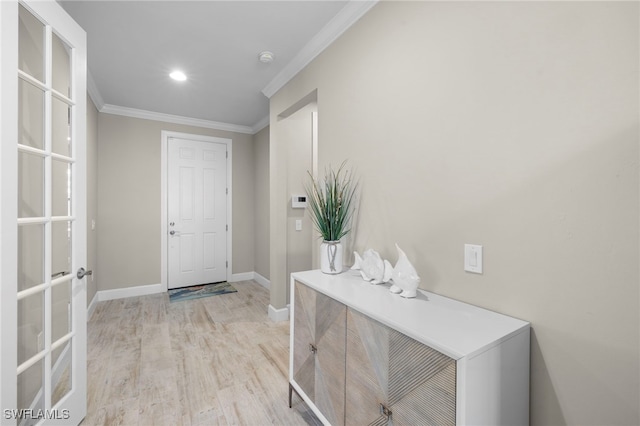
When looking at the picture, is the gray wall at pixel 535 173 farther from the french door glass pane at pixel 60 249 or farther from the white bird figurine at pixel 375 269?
the french door glass pane at pixel 60 249

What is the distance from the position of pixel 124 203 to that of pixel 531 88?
4.43m

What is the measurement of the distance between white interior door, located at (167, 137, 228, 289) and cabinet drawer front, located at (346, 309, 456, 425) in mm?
3657

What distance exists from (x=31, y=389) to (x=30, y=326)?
287 mm

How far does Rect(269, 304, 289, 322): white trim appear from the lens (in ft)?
10.1

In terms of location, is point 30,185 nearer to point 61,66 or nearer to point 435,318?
point 61,66

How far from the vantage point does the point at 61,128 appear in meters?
1.47

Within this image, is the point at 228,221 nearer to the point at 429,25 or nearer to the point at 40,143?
the point at 40,143

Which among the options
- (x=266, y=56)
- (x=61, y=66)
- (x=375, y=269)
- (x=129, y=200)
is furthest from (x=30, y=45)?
(x=129, y=200)

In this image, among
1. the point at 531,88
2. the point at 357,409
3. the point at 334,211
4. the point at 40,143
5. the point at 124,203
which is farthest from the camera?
the point at 124,203

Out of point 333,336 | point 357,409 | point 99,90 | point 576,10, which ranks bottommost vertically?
point 357,409

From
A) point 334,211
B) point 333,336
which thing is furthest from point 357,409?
point 334,211

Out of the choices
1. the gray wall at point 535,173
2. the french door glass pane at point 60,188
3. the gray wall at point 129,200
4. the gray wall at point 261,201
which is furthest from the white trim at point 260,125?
the french door glass pane at point 60,188

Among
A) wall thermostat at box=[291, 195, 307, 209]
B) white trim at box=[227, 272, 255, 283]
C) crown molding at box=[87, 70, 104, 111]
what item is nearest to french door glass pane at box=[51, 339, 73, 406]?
wall thermostat at box=[291, 195, 307, 209]

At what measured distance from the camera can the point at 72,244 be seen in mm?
1534
